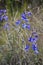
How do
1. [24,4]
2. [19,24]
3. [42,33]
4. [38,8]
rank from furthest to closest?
[24,4], [38,8], [42,33], [19,24]

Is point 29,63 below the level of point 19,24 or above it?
below

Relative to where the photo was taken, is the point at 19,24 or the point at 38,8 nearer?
the point at 19,24

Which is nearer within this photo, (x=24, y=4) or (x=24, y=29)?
(x=24, y=29)

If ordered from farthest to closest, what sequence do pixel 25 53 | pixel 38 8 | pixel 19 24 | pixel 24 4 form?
pixel 24 4, pixel 38 8, pixel 19 24, pixel 25 53

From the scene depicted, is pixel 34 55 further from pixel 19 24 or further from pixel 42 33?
pixel 42 33

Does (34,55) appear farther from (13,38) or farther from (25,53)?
(13,38)

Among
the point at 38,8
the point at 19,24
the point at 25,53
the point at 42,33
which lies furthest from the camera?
the point at 38,8

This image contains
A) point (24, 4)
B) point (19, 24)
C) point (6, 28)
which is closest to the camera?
point (19, 24)

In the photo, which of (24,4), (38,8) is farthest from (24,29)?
(24,4)

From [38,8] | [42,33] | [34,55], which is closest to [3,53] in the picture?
[34,55]
